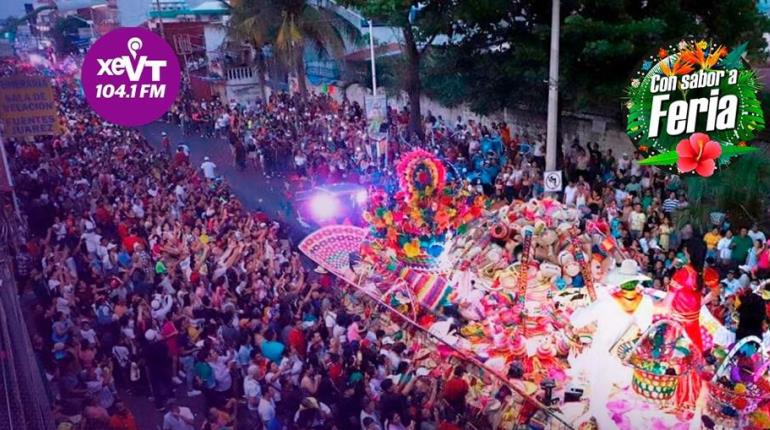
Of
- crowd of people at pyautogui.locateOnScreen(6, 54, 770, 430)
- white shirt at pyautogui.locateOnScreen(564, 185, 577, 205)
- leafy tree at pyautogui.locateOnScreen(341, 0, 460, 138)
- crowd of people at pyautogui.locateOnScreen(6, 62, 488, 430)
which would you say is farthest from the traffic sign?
leafy tree at pyautogui.locateOnScreen(341, 0, 460, 138)

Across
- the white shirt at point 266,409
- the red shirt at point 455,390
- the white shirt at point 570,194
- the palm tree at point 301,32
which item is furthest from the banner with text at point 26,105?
the white shirt at point 570,194

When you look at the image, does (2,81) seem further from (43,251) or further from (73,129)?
(43,251)

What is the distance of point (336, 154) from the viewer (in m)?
11.4

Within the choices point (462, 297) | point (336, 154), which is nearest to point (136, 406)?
point (462, 297)

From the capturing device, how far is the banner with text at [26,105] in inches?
217

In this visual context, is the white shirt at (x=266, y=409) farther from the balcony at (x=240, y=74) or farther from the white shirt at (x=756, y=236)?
the white shirt at (x=756, y=236)

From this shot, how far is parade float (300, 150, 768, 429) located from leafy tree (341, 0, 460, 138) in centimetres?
343

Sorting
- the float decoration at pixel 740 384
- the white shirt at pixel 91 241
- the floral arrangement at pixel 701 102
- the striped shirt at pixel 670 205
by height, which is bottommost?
the float decoration at pixel 740 384

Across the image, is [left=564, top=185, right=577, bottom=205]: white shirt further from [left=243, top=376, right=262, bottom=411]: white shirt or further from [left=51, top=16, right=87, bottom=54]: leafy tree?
[left=51, top=16, right=87, bottom=54]: leafy tree

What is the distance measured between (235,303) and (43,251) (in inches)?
77.3

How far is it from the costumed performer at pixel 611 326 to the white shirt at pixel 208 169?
5129mm

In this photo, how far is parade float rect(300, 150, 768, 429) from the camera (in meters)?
5.80

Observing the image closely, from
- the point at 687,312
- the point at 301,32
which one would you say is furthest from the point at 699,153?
the point at 301,32

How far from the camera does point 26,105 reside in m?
5.63
